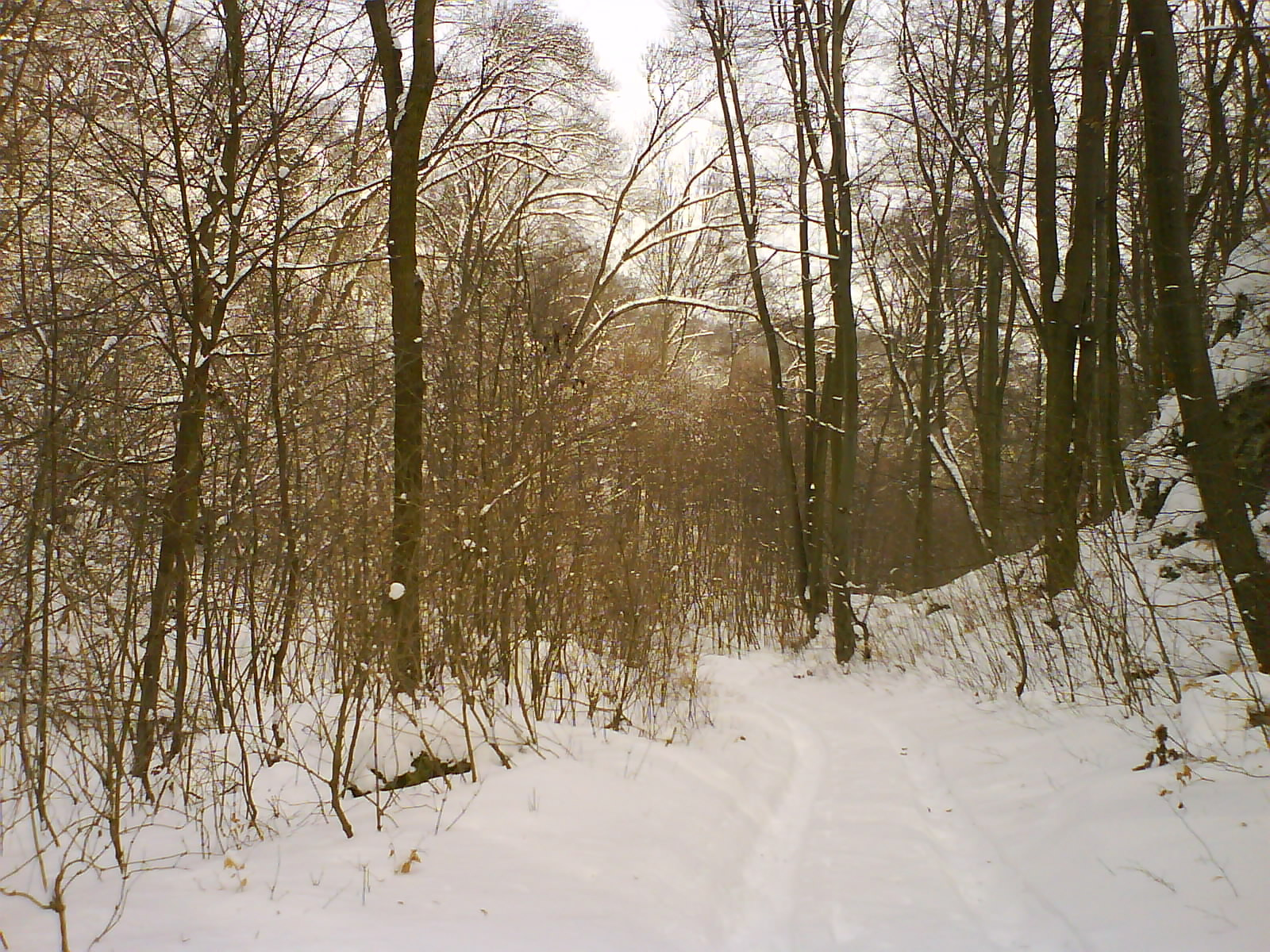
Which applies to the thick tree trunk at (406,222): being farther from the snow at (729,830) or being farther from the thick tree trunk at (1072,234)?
the thick tree trunk at (1072,234)

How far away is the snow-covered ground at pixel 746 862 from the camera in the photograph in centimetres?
373

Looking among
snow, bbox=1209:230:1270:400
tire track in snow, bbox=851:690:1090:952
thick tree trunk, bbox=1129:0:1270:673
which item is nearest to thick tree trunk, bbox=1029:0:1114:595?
snow, bbox=1209:230:1270:400

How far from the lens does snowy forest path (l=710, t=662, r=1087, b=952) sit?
4207 millimetres

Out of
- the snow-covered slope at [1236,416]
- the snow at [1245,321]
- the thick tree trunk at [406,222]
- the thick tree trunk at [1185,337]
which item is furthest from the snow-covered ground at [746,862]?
the snow at [1245,321]

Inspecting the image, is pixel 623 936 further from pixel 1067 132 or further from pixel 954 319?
pixel 954 319

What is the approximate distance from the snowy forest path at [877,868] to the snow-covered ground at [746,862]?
17 millimetres

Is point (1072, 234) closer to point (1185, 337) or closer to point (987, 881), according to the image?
point (1185, 337)

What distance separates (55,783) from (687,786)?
4049 millimetres

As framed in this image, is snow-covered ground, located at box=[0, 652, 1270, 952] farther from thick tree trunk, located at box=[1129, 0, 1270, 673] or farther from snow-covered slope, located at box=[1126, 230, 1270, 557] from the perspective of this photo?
snow-covered slope, located at box=[1126, 230, 1270, 557]

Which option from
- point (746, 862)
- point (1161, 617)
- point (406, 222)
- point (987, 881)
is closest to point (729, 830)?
point (746, 862)

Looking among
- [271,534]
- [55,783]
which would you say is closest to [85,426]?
[271,534]

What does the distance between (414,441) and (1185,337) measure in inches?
221

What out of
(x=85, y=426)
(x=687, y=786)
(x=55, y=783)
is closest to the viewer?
(x=85, y=426)

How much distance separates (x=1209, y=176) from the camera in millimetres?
10742
